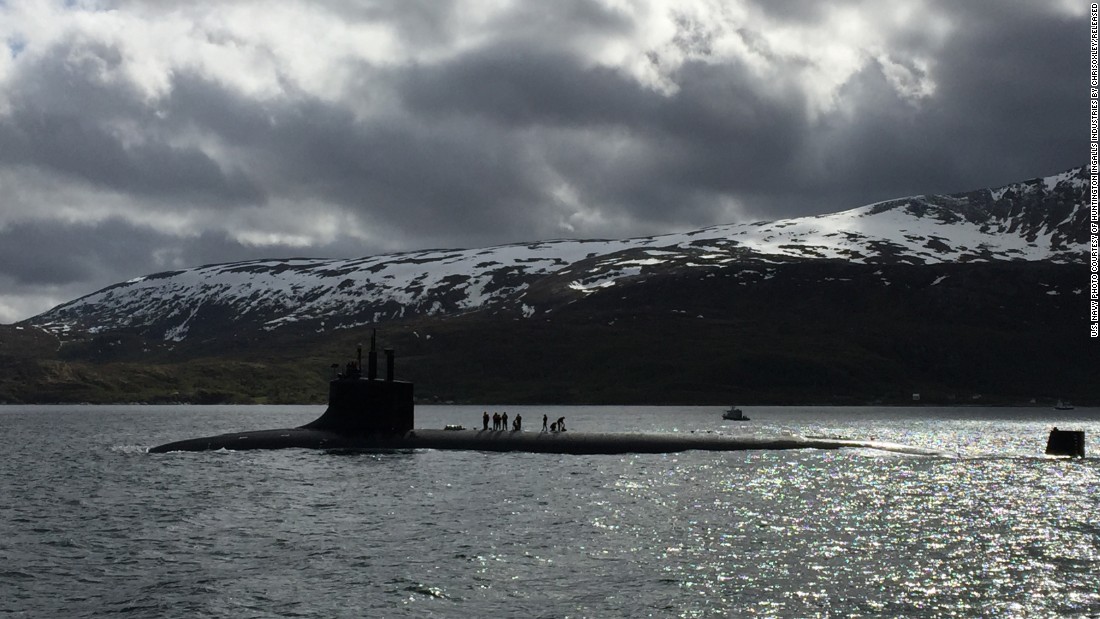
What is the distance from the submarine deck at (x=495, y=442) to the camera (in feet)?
243

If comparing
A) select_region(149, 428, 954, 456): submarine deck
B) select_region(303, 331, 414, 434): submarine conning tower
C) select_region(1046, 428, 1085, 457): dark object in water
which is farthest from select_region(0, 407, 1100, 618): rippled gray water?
select_region(1046, 428, 1085, 457): dark object in water

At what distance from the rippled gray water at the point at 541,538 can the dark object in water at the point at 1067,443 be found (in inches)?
151

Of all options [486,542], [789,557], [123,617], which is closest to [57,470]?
[486,542]

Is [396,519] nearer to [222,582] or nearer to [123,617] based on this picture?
[222,582]

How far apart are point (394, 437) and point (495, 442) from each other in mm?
7368

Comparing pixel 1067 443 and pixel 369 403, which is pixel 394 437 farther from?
pixel 1067 443

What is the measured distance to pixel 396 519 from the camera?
51.3 metres

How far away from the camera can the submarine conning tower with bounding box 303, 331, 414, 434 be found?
7250 cm

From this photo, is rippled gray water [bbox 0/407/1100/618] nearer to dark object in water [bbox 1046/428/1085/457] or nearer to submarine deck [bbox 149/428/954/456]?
submarine deck [bbox 149/428/954/456]

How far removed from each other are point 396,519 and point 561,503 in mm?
Result: 9498

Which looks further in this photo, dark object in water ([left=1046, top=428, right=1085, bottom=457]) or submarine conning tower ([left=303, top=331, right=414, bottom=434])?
dark object in water ([left=1046, top=428, right=1085, bottom=457])

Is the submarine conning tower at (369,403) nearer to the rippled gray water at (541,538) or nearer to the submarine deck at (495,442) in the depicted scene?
the submarine deck at (495,442)

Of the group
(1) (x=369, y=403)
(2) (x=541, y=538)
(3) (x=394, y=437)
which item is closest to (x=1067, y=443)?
(3) (x=394, y=437)

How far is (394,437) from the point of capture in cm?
7369
